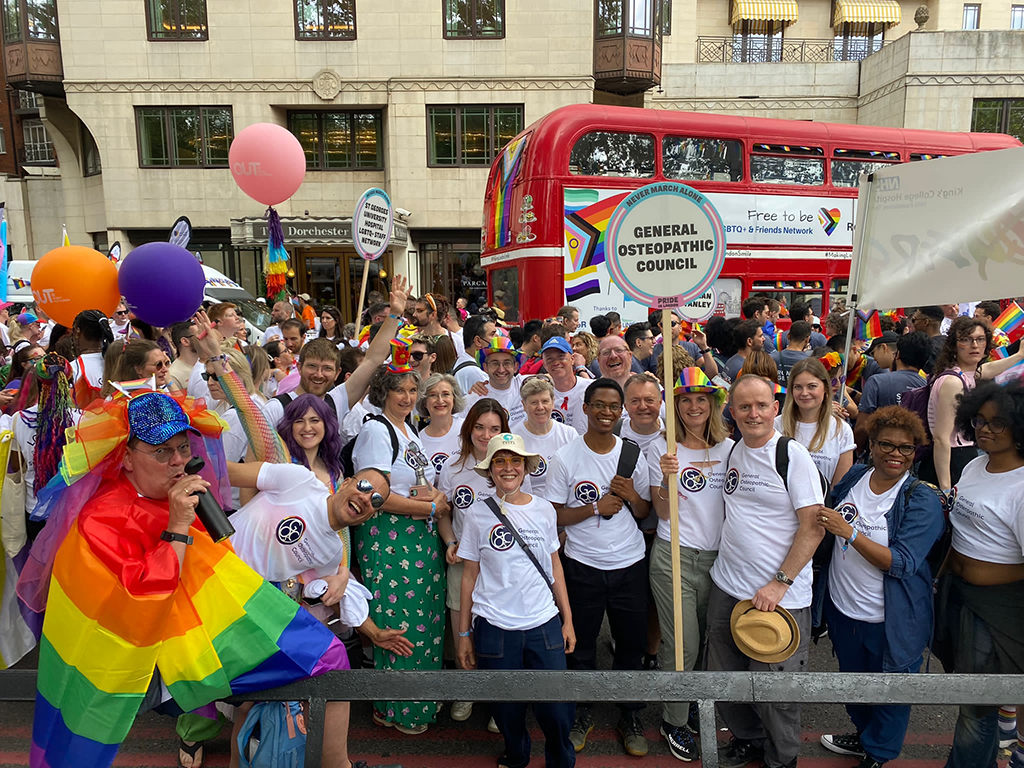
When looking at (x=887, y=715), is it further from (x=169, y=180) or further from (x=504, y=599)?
(x=169, y=180)

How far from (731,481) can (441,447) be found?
5.33 ft

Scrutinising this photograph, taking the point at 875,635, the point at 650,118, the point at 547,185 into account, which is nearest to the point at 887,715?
the point at 875,635

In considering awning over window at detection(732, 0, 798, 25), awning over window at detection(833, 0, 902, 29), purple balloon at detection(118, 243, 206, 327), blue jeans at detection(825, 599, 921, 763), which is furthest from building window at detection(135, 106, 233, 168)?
awning over window at detection(833, 0, 902, 29)

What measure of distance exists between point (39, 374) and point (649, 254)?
2992 mm

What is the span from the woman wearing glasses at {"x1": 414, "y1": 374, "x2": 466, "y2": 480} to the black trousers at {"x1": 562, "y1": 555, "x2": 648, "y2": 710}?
89 cm

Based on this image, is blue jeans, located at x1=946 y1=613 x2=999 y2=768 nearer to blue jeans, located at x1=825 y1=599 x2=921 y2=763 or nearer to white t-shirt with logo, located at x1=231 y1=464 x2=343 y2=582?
blue jeans, located at x1=825 y1=599 x2=921 y2=763

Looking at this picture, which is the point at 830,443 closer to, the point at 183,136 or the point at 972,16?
the point at 183,136

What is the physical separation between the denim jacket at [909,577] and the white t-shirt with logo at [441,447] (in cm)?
218

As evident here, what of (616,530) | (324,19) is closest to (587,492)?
(616,530)

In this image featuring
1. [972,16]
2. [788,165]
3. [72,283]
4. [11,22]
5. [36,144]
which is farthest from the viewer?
[972,16]

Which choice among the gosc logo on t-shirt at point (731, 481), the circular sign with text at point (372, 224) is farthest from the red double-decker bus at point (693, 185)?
the gosc logo on t-shirt at point (731, 481)

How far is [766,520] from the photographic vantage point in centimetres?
297

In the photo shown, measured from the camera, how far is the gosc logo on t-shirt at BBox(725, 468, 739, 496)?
3.08m

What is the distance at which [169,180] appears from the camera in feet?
63.1
